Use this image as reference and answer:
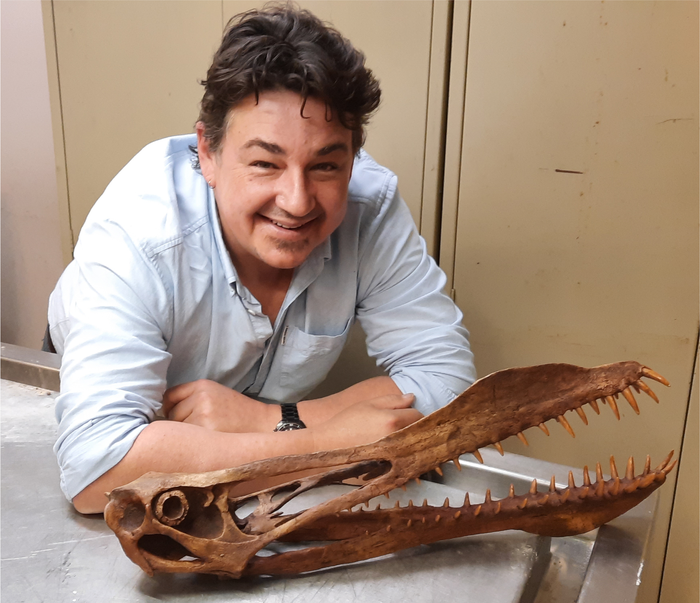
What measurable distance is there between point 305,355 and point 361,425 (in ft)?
1.07

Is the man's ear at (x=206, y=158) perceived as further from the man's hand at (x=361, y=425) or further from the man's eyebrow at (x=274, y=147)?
the man's hand at (x=361, y=425)

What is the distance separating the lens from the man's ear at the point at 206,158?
116cm

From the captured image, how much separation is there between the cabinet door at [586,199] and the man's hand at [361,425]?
0.79 meters

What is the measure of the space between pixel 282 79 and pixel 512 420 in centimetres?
62

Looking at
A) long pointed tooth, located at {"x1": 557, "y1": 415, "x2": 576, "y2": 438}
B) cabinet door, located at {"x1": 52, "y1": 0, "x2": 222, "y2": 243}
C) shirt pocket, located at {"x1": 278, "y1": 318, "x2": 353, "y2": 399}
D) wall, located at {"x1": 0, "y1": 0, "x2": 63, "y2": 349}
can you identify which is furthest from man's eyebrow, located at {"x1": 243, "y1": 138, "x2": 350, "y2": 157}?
wall, located at {"x1": 0, "y1": 0, "x2": 63, "y2": 349}

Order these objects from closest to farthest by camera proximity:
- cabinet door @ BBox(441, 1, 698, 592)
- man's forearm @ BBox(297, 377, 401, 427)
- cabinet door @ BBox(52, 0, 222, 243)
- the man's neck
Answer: man's forearm @ BBox(297, 377, 401, 427) → the man's neck → cabinet door @ BBox(441, 1, 698, 592) → cabinet door @ BBox(52, 0, 222, 243)

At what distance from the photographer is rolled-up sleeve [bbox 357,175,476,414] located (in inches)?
48.9

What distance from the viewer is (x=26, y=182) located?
293 cm

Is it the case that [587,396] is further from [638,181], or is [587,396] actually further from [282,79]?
[638,181]

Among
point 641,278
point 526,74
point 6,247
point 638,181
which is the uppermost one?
point 526,74

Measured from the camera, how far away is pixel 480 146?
1.69 metres

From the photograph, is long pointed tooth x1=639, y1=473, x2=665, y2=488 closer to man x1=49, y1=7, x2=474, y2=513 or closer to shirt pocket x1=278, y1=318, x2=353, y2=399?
man x1=49, y1=7, x2=474, y2=513

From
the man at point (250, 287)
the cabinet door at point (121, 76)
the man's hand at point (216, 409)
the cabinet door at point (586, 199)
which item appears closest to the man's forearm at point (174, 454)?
the man at point (250, 287)

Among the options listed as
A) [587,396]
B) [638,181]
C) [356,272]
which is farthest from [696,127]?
[587,396]
